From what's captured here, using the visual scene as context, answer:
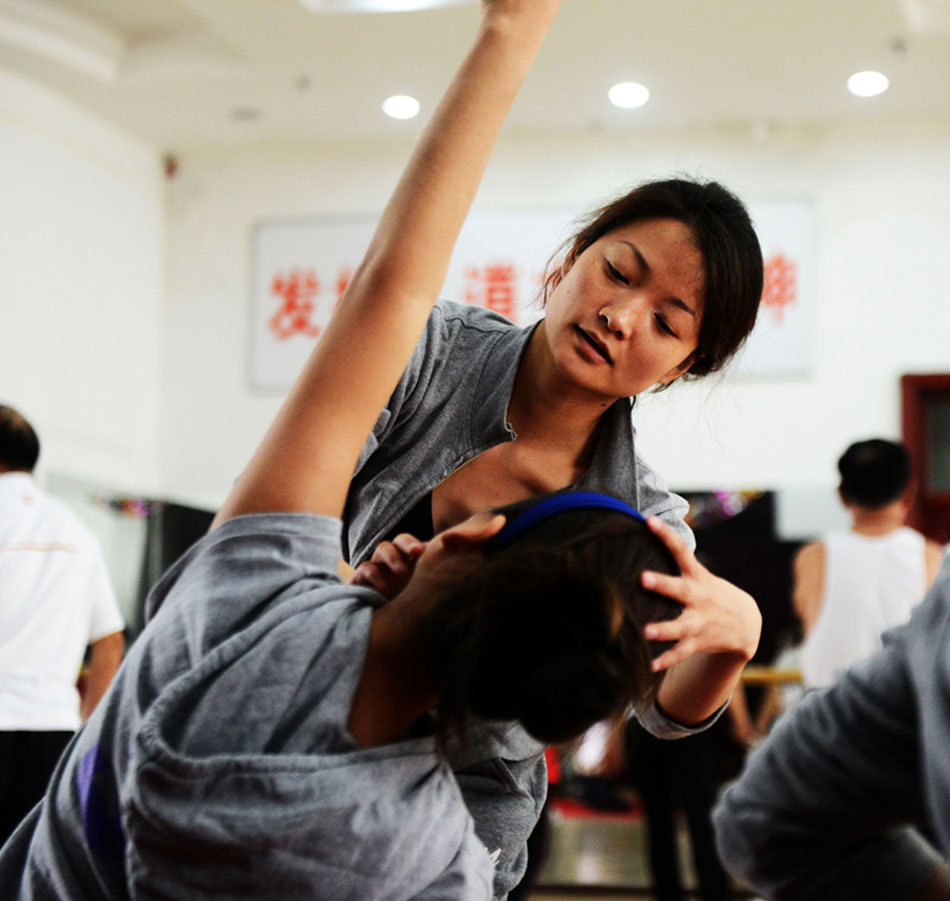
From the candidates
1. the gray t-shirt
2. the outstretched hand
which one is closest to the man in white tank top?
the outstretched hand

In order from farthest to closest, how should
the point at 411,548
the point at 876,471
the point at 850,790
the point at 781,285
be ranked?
the point at 781,285
the point at 876,471
the point at 411,548
the point at 850,790

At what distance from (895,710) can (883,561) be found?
2.81 metres

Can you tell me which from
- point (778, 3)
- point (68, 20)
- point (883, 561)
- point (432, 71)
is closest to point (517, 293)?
point (432, 71)

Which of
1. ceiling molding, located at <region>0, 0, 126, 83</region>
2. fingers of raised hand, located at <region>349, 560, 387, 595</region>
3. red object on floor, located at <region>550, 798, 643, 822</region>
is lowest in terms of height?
red object on floor, located at <region>550, 798, 643, 822</region>

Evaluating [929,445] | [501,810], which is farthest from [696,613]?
[929,445]

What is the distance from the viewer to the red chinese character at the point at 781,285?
5.72m

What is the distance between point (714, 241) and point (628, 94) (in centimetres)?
442

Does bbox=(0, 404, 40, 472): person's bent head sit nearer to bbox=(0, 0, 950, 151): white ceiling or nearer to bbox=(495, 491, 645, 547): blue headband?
bbox=(495, 491, 645, 547): blue headband

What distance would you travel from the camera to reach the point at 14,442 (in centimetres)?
253

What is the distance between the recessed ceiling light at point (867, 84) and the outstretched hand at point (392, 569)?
16.6 feet

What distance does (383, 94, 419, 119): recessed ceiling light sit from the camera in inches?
224

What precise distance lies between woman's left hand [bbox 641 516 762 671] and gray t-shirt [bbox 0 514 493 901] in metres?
0.20

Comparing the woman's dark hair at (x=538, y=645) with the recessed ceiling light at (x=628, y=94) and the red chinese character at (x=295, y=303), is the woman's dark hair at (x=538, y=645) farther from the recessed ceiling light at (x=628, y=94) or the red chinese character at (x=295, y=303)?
the red chinese character at (x=295, y=303)

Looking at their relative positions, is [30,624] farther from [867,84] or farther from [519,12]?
[867,84]
